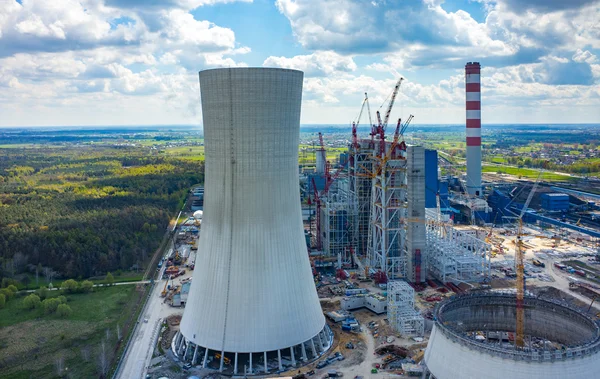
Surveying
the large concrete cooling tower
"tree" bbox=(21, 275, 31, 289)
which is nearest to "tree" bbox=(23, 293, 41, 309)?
"tree" bbox=(21, 275, 31, 289)

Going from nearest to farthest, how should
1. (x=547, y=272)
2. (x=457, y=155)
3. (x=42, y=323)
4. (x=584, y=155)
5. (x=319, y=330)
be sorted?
(x=319, y=330) < (x=42, y=323) < (x=547, y=272) < (x=584, y=155) < (x=457, y=155)

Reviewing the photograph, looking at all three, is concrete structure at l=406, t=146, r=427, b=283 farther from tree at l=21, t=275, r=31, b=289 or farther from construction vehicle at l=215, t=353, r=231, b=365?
tree at l=21, t=275, r=31, b=289

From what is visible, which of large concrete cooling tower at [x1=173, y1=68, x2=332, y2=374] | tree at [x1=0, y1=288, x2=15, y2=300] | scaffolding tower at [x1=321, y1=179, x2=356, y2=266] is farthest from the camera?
scaffolding tower at [x1=321, y1=179, x2=356, y2=266]

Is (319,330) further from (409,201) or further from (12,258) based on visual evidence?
(12,258)

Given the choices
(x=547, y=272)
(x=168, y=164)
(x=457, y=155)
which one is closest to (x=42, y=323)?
(x=547, y=272)

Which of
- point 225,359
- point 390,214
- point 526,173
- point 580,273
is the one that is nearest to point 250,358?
point 225,359

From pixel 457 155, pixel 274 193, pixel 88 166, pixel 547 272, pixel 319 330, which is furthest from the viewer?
pixel 457 155
